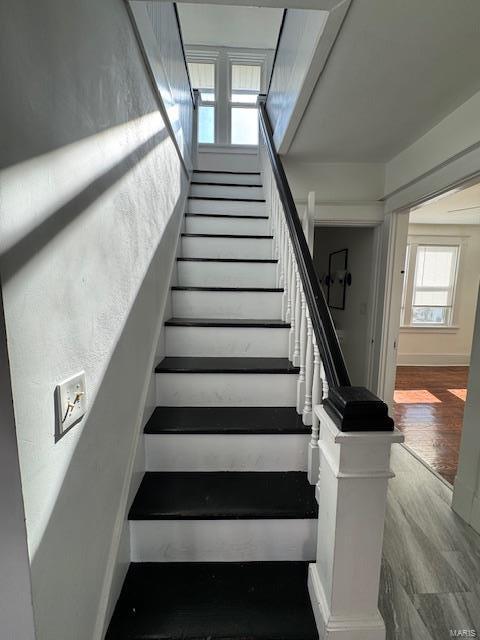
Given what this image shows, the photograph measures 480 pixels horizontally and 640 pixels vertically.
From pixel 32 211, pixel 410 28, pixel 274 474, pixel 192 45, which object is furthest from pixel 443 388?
pixel 192 45

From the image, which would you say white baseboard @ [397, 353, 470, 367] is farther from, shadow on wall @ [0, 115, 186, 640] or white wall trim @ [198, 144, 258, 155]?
shadow on wall @ [0, 115, 186, 640]

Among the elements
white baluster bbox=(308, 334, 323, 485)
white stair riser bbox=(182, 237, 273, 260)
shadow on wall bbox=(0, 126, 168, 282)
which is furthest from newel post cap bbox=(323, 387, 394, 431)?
white stair riser bbox=(182, 237, 273, 260)

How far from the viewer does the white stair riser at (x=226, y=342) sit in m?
1.89

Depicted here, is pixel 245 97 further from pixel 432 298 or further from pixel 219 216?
pixel 432 298

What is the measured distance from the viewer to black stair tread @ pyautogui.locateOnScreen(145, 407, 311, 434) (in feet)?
4.73

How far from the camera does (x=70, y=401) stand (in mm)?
757

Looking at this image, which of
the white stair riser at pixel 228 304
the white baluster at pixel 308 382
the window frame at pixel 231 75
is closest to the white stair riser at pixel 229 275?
the white stair riser at pixel 228 304

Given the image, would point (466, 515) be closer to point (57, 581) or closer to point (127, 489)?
point (127, 489)

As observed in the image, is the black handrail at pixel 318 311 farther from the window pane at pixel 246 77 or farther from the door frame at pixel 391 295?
the window pane at pixel 246 77

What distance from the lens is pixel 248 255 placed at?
8.27 feet

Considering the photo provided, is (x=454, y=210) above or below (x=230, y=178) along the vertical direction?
below

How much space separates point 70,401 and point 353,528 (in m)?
0.88

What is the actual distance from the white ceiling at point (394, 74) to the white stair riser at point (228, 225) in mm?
708

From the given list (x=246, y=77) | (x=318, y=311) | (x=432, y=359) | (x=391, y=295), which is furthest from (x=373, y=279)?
(x=246, y=77)
